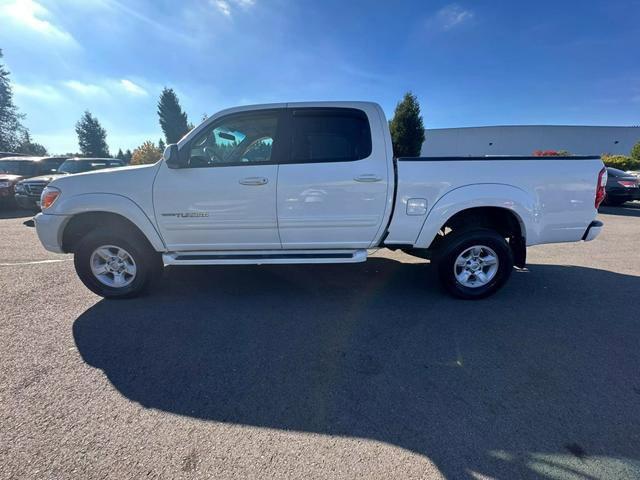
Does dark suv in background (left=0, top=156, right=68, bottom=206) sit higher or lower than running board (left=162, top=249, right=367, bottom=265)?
higher

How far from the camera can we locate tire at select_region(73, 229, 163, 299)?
11.1ft

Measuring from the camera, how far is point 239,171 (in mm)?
3230

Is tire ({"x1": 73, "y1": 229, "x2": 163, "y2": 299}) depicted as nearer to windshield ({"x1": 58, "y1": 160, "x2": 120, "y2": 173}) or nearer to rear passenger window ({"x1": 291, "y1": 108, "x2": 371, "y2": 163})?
rear passenger window ({"x1": 291, "y1": 108, "x2": 371, "y2": 163})

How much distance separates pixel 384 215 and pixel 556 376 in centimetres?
201

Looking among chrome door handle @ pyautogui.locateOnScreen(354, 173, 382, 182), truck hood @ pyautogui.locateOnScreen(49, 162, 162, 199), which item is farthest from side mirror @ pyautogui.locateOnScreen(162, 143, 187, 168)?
chrome door handle @ pyautogui.locateOnScreen(354, 173, 382, 182)

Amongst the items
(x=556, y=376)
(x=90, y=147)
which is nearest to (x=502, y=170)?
(x=556, y=376)

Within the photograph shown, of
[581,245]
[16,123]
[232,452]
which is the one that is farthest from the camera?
[16,123]

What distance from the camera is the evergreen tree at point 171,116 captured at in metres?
44.1

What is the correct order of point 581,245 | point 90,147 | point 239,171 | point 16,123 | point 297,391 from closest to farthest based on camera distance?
point 297,391
point 239,171
point 581,245
point 16,123
point 90,147

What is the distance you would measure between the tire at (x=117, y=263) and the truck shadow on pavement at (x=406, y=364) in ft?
0.62

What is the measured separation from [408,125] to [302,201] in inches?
852

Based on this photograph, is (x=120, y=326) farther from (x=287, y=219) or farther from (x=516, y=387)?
(x=516, y=387)

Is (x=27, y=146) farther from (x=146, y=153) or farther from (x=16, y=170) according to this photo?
(x=16, y=170)

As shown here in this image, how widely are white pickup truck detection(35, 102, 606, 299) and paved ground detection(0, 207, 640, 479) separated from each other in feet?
1.86
